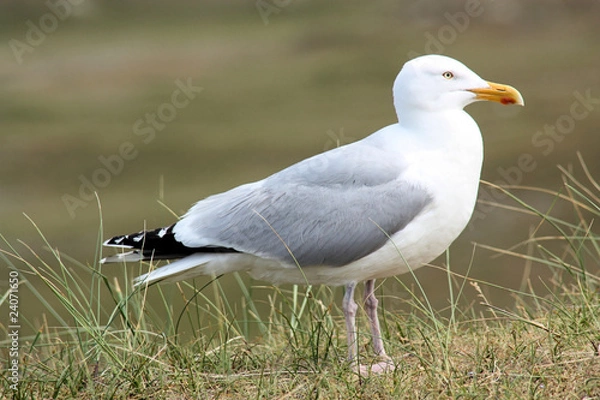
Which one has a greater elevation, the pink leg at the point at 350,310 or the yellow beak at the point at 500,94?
the yellow beak at the point at 500,94

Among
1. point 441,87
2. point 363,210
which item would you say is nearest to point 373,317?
point 363,210

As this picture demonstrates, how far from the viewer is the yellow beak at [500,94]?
3.90 m

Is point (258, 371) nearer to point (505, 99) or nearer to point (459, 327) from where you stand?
point (459, 327)

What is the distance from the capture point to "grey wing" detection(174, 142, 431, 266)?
12.2 ft

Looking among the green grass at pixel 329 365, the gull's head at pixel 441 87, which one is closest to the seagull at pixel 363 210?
the gull's head at pixel 441 87

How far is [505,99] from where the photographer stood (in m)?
3.93

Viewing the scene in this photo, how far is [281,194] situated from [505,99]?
1.03 m

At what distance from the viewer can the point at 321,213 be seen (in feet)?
12.5

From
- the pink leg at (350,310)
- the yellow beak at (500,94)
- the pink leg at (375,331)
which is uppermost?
the yellow beak at (500,94)

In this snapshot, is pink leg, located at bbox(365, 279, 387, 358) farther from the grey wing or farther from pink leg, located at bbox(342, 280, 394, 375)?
A: the grey wing

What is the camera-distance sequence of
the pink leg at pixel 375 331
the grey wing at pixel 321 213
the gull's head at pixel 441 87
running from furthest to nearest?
the gull's head at pixel 441 87 < the grey wing at pixel 321 213 < the pink leg at pixel 375 331

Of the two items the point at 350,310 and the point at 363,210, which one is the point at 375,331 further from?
the point at 363,210

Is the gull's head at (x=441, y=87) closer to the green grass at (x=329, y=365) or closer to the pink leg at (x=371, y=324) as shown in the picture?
the green grass at (x=329, y=365)

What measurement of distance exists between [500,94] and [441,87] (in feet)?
0.83
